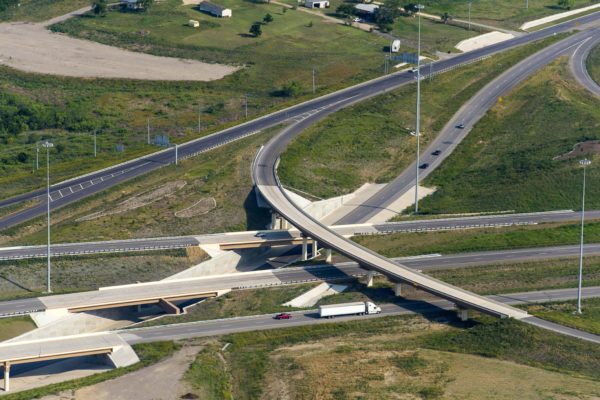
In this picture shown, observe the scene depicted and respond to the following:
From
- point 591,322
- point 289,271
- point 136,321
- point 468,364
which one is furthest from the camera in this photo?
point 289,271

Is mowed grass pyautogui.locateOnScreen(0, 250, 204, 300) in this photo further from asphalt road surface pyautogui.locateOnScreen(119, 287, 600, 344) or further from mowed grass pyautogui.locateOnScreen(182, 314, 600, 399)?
mowed grass pyautogui.locateOnScreen(182, 314, 600, 399)

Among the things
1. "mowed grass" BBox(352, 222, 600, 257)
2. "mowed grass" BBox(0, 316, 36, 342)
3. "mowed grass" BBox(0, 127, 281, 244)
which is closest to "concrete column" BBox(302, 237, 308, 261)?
"mowed grass" BBox(352, 222, 600, 257)

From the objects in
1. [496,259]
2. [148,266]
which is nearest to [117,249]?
[148,266]

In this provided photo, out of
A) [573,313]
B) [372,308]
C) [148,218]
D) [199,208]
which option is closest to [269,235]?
[199,208]

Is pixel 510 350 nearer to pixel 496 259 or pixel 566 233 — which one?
pixel 496 259

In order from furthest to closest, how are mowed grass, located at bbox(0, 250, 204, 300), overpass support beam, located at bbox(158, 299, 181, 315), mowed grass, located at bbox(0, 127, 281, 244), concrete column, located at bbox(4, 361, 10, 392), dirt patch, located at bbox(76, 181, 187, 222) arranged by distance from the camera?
dirt patch, located at bbox(76, 181, 187, 222)
mowed grass, located at bbox(0, 127, 281, 244)
mowed grass, located at bbox(0, 250, 204, 300)
overpass support beam, located at bbox(158, 299, 181, 315)
concrete column, located at bbox(4, 361, 10, 392)

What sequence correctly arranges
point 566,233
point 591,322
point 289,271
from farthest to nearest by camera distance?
point 566,233
point 289,271
point 591,322
